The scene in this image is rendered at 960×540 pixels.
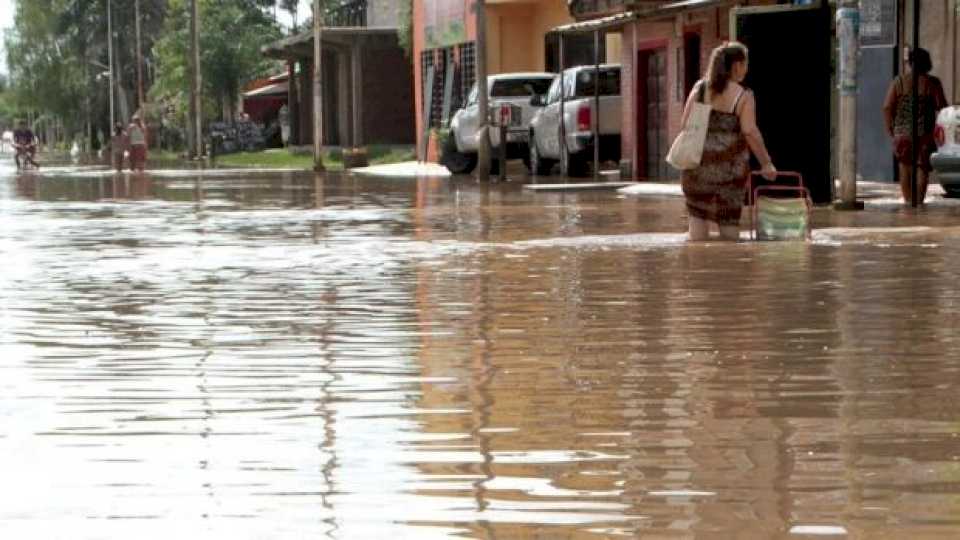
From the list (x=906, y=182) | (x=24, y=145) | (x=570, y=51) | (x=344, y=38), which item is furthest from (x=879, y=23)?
(x=344, y=38)

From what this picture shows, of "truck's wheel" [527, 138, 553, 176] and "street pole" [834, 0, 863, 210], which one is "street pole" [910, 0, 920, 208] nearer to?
"street pole" [834, 0, 863, 210]

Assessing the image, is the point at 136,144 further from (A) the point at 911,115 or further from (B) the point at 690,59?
(A) the point at 911,115

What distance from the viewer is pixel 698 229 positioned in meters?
17.4

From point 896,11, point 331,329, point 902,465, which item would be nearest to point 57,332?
point 331,329

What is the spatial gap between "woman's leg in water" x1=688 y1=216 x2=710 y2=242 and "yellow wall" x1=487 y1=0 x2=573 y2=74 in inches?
1382

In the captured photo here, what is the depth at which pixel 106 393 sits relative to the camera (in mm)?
8672

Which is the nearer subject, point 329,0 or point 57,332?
point 57,332

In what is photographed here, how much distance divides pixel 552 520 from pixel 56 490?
4.93 feet

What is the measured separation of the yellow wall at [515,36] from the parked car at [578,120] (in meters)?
12.3

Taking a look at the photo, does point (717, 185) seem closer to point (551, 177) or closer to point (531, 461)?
point (531, 461)

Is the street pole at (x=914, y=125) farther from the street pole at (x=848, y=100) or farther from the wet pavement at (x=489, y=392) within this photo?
the wet pavement at (x=489, y=392)

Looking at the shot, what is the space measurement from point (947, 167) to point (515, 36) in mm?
30184

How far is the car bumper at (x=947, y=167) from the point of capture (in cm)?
2334

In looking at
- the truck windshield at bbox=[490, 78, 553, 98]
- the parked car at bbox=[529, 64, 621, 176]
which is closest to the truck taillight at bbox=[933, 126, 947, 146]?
the parked car at bbox=[529, 64, 621, 176]
